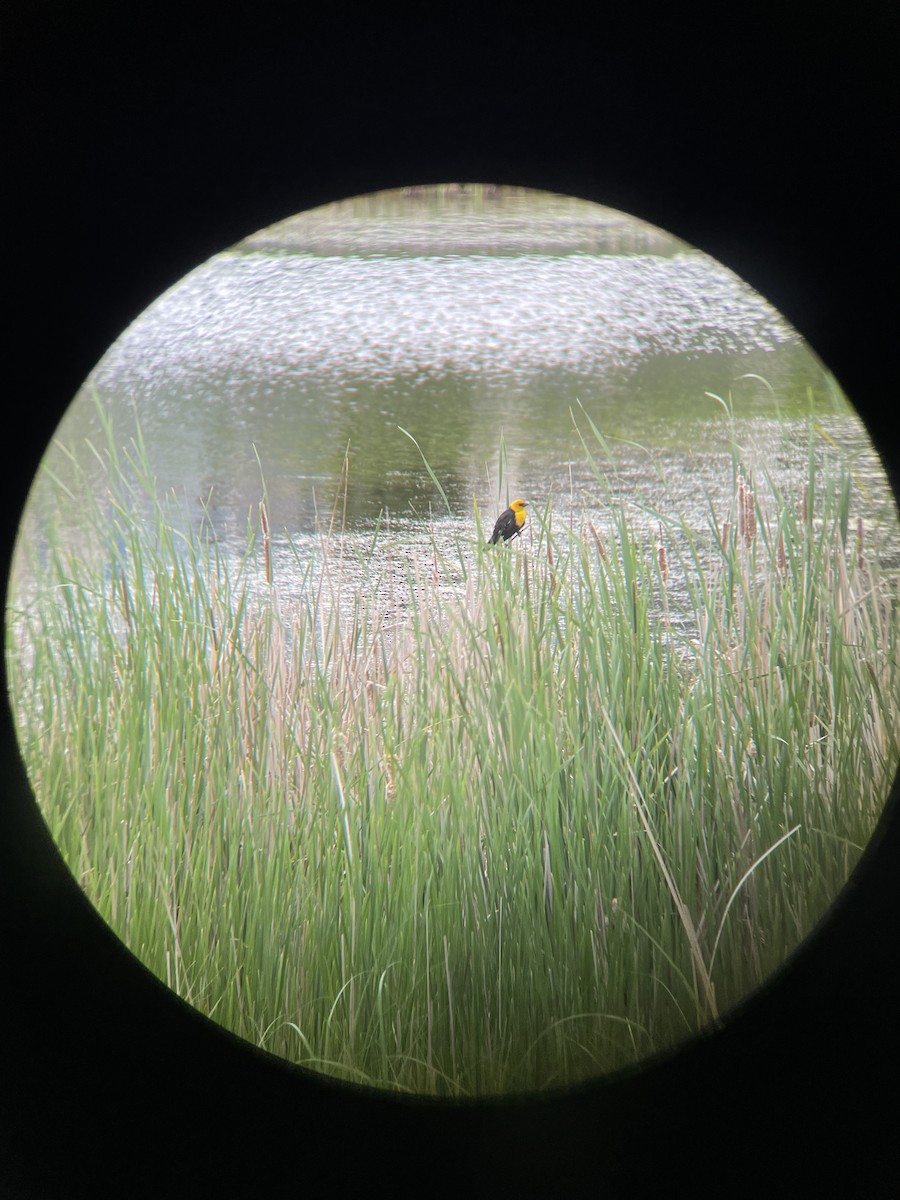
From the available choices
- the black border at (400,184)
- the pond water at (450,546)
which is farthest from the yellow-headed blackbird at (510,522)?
the black border at (400,184)

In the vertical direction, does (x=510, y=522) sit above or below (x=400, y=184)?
below

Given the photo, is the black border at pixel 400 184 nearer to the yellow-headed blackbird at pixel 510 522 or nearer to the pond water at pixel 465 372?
the pond water at pixel 465 372

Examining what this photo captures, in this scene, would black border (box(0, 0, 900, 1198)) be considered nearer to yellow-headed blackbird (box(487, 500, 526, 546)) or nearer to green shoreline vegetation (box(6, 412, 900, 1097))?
green shoreline vegetation (box(6, 412, 900, 1097))

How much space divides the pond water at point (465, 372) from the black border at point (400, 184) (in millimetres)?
60

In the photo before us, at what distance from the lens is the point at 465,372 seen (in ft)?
4.50

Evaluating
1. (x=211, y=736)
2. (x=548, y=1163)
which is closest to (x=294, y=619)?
(x=211, y=736)

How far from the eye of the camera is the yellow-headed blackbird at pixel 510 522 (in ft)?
4.46

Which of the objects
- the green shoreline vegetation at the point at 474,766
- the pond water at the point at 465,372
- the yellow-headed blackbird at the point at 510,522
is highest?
the pond water at the point at 465,372

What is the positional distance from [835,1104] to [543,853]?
70 centimetres

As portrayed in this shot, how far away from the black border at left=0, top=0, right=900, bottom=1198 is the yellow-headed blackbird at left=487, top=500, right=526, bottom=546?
1.78ft

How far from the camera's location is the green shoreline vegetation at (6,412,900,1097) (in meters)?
1.39

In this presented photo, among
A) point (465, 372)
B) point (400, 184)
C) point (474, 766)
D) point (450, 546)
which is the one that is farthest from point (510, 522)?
point (400, 184)

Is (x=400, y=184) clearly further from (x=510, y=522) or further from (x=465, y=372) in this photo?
(x=510, y=522)

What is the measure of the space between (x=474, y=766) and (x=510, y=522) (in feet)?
1.37
